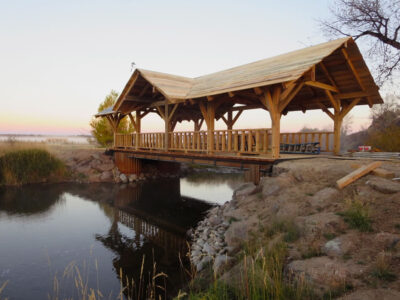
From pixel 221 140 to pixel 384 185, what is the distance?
597cm

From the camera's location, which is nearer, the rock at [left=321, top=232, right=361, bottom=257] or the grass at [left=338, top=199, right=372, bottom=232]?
the rock at [left=321, top=232, right=361, bottom=257]

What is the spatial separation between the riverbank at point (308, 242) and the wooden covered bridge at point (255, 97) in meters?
2.32

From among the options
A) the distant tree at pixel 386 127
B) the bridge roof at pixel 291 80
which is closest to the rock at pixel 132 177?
the bridge roof at pixel 291 80

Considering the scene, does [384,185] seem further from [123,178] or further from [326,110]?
[123,178]

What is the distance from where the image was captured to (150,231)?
8.79m

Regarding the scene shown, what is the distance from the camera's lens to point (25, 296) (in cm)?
507

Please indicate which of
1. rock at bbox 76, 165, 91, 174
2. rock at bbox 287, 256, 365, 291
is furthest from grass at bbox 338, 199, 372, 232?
rock at bbox 76, 165, 91, 174

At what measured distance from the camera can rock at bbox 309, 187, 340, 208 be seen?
17.5ft

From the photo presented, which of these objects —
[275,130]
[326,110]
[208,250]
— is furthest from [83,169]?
[326,110]

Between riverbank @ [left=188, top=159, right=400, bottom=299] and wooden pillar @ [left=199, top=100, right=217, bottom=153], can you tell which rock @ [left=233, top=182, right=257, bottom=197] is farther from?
wooden pillar @ [left=199, top=100, right=217, bottom=153]

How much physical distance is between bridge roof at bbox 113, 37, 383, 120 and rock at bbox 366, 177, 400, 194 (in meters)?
3.48

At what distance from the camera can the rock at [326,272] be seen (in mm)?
3100

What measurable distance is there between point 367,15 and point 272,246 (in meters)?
Answer: 16.0

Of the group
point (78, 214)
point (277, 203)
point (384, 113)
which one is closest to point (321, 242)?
point (277, 203)
